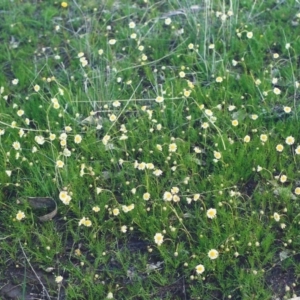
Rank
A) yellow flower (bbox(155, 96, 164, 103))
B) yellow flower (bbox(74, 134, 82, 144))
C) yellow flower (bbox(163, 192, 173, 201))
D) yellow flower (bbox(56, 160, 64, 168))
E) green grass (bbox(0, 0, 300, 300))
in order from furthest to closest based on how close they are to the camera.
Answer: yellow flower (bbox(155, 96, 164, 103)) → yellow flower (bbox(74, 134, 82, 144)) → yellow flower (bbox(56, 160, 64, 168)) → yellow flower (bbox(163, 192, 173, 201)) → green grass (bbox(0, 0, 300, 300))

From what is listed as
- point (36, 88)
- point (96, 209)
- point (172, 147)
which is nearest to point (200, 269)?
point (96, 209)

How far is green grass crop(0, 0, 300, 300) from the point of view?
117 inches

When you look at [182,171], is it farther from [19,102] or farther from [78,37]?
[78,37]

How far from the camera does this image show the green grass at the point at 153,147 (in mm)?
2984

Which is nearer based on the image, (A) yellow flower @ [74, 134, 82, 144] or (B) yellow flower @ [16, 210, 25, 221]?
(B) yellow flower @ [16, 210, 25, 221]

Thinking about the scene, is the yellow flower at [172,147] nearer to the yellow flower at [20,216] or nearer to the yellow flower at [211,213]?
the yellow flower at [211,213]

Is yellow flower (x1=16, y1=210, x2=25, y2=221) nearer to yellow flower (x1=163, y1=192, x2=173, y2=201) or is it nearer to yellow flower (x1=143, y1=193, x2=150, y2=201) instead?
yellow flower (x1=143, y1=193, x2=150, y2=201)

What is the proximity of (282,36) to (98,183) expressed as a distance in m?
1.77

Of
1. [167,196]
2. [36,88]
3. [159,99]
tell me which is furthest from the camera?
[36,88]

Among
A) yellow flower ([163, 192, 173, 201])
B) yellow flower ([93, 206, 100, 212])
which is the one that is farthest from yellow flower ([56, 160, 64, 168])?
yellow flower ([163, 192, 173, 201])

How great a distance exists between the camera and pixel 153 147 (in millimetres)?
3463

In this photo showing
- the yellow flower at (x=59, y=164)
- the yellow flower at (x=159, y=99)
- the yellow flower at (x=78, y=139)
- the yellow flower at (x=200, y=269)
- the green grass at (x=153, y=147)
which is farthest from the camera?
the yellow flower at (x=159, y=99)

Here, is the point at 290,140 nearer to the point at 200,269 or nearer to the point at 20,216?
the point at 200,269

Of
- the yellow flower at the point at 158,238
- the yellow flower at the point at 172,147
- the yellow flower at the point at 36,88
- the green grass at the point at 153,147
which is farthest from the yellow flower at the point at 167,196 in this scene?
the yellow flower at the point at 36,88
